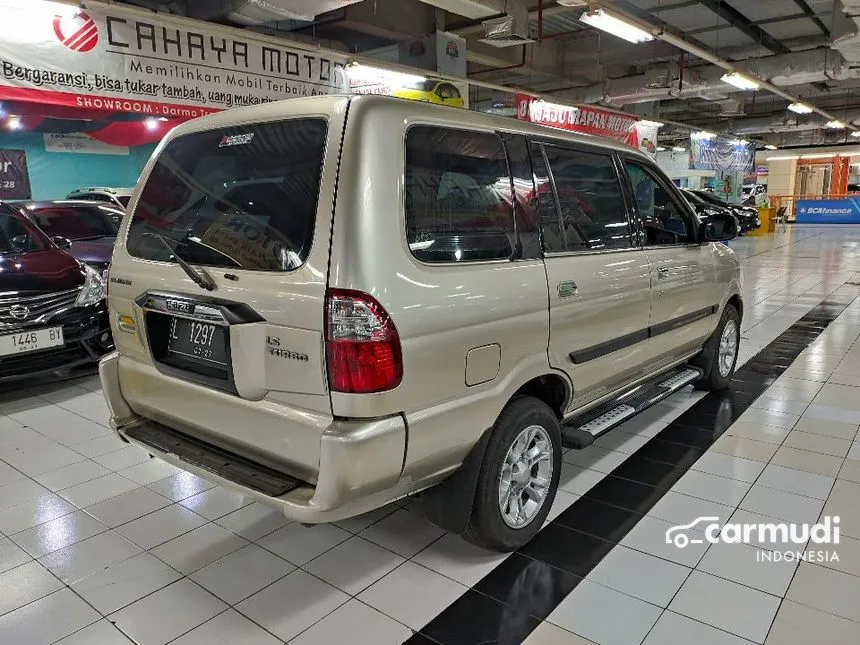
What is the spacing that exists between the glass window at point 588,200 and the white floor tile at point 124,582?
218 centimetres

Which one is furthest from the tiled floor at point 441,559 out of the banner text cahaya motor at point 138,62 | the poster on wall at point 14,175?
the poster on wall at point 14,175

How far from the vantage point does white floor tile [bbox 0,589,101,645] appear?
223cm

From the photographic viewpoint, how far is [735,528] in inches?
113

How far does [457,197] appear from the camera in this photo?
Answer: 91.3 inches

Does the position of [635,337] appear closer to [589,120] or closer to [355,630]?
[355,630]

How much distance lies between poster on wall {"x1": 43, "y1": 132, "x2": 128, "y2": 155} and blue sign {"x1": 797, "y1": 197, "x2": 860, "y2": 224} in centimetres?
2533

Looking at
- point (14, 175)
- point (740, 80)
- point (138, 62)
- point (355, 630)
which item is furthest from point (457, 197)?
point (14, 175)

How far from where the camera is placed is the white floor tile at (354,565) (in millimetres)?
2518

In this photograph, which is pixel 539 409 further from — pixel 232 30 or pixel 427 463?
pixel 232 30

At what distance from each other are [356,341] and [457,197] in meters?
0.72

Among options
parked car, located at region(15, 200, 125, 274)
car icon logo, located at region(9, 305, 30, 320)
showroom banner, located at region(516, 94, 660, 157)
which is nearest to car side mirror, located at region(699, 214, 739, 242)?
car icon logo, located at region(9, 305, 30, 320)

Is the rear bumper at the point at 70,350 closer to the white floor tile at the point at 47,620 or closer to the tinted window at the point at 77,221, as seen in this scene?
the tinted window at the point at 77,221

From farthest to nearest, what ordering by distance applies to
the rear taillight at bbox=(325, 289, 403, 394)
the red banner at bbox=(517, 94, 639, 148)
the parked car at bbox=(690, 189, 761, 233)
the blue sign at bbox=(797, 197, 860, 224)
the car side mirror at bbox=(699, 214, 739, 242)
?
1. the blue sign at bbox=(797, 197, 860, 224)
2. the parked car at bbox=(690, 189, 761, 233)
3. the red banner at bbox=(517, 94, 639, 148)
4. the car side mirror at bbox=(699, 214, 739, 242)
5. the rear taillight at bbox=(325, 289, 403, 394)

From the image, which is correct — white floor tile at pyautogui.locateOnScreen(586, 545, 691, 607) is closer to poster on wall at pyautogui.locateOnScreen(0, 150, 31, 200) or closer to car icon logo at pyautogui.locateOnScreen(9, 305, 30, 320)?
car icon logo at pyautogui.locateOnScreen(9, 305, 30, 320)
